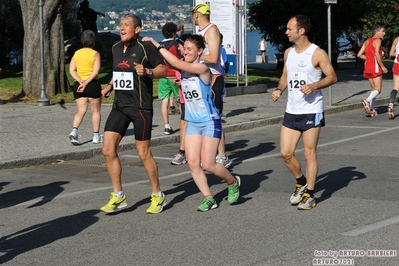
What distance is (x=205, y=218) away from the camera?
339 inches

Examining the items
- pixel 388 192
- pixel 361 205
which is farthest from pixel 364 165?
pixel 361 205

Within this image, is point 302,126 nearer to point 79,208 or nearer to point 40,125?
point 79,208

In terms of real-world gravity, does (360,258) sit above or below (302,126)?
below

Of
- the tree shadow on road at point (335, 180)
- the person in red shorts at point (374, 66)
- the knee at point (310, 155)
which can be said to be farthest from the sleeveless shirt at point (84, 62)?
the person in red shorts at point (374, 66)

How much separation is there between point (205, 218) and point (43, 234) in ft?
5.22

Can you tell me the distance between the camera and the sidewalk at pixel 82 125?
13.2m

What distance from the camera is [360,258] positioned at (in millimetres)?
6785

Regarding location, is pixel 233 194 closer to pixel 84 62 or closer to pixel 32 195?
pixel 32 195

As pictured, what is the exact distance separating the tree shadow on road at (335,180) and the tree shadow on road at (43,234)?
254 cm

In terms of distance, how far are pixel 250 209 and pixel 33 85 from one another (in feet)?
47.7

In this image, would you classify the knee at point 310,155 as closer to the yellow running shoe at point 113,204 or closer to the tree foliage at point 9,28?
the yellow running shoe at point 113,204

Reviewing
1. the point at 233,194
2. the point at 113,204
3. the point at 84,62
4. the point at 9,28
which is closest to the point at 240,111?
the point at 84,62

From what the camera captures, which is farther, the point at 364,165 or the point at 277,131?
the point at 277,131

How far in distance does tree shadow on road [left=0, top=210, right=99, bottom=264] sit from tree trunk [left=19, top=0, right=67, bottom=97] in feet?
45.8
